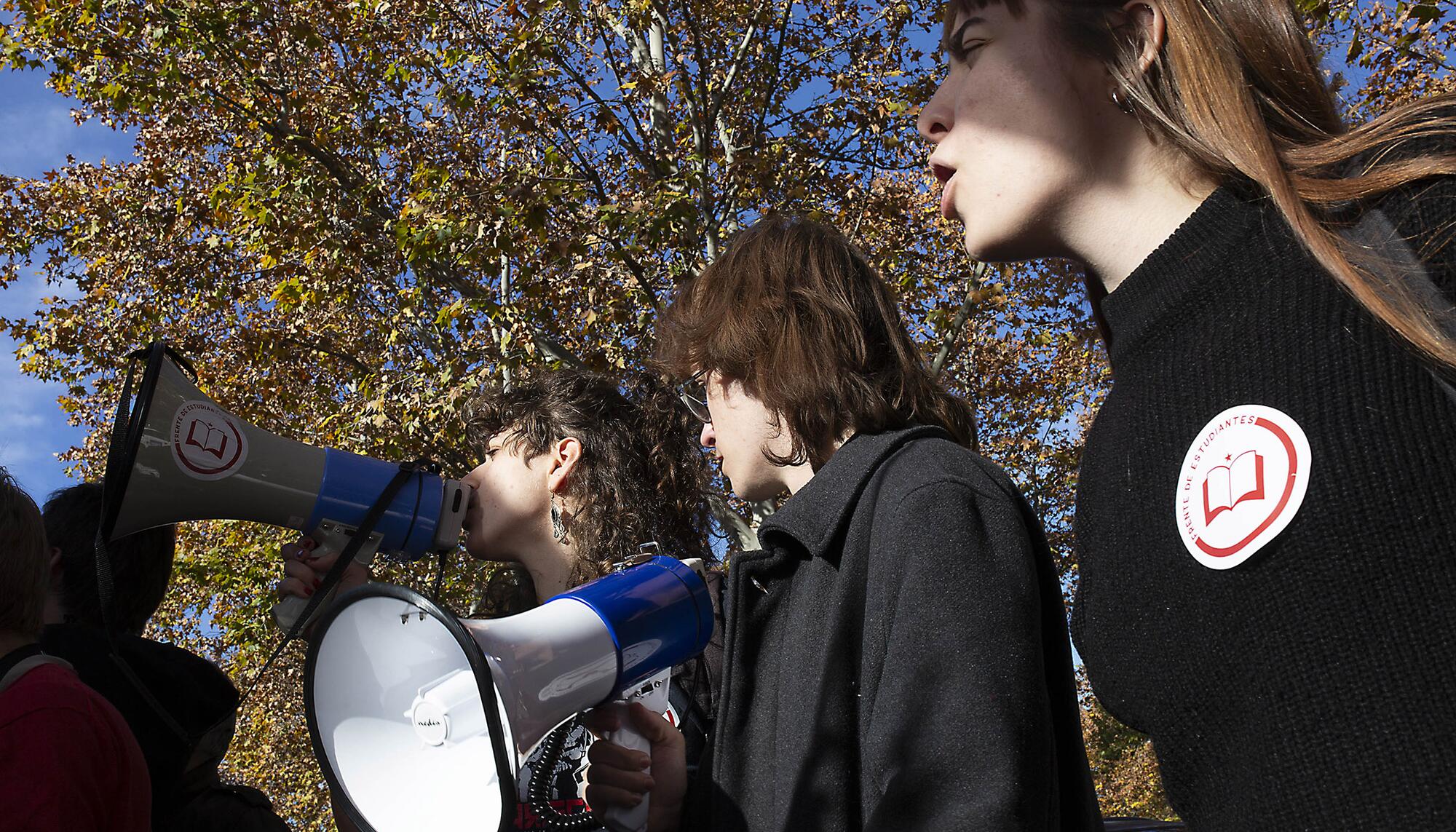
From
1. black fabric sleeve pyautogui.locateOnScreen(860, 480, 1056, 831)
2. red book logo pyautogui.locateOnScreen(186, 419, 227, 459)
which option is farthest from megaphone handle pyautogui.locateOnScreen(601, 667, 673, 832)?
red book logo pyautogui.locateOnScreen(186, 419, 227, 459)

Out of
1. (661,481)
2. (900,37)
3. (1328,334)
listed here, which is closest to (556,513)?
(661,481)

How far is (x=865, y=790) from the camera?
1.40 m

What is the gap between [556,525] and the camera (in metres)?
2.69

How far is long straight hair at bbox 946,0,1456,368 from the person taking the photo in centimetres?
90

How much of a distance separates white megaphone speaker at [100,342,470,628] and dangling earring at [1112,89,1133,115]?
199 cm

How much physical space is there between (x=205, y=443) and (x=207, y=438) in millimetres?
13

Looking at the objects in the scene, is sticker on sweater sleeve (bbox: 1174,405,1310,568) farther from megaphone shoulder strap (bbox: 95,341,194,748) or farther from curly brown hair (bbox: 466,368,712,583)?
megaphone shoulder strap (bbox: 95,341,194,748)

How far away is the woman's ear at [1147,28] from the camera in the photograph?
1167 mm

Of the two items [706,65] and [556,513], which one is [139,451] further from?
[706,65]

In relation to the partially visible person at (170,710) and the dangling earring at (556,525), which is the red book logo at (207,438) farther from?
the dangling earring at (556,525)

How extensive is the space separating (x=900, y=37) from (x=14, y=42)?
6623 millimetres

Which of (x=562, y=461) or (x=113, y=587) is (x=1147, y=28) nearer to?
(x=562, y=461)

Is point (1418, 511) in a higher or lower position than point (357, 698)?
lower

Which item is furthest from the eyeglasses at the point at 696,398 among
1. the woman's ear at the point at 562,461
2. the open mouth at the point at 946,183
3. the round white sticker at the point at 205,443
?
the round white sticker at the point at 205,443
